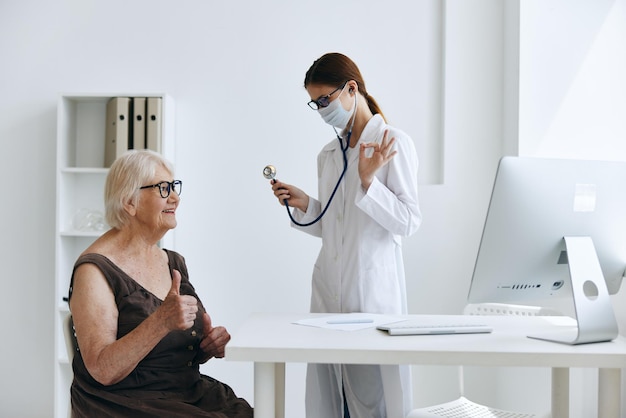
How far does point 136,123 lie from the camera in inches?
124

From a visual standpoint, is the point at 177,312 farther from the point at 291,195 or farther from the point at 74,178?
A: the point at 74,178

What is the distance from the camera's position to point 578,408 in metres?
2.46

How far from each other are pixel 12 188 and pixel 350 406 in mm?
2221

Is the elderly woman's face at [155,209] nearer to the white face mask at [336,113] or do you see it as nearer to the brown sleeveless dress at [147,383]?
the brown sleeveless dress at [147,383]

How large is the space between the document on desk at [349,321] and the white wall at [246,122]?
1410 millimetres

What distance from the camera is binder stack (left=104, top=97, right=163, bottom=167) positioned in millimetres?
3137

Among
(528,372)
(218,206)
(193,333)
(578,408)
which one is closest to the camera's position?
(193,333)

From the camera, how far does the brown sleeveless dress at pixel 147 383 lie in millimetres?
1681

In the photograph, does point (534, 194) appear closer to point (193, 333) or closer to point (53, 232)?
point (193, 333)

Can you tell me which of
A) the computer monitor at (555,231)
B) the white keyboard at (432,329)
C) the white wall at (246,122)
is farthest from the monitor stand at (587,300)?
the white wall at (246,122)

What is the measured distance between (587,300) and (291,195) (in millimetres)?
1043

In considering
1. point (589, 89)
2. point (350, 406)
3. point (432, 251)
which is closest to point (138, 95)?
point (432, 251)

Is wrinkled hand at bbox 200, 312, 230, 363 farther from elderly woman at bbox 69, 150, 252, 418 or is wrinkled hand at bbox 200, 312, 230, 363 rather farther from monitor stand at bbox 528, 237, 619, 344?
monitor stand at bbox 528, 237, 619, 344

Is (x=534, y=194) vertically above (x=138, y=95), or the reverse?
(x=138, y=95)
